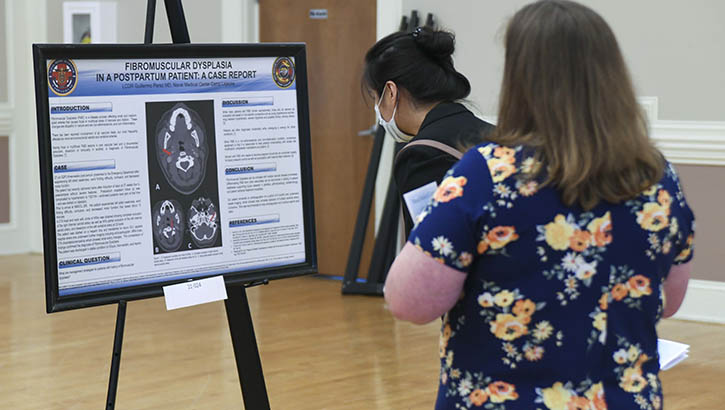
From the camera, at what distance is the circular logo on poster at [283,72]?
2250 mm

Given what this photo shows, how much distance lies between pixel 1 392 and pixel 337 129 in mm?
3248

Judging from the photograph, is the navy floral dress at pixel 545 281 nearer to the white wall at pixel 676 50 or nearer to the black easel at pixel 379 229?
the white wall at pixel 676 50

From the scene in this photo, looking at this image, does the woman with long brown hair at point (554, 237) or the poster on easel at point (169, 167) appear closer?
the woman with long brown hair at point (554, 237)

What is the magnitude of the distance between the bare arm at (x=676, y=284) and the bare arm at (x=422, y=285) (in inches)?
16.1

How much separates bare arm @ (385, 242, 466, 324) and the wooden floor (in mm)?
2292

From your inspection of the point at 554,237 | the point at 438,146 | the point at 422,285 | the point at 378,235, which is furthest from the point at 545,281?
the point at 378,235

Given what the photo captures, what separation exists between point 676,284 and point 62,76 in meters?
1.28

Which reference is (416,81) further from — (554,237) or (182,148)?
(554,237)

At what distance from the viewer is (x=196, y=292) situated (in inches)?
84.5

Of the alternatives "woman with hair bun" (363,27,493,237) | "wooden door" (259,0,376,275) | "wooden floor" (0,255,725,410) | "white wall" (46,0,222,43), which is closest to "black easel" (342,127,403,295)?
→ "wooden floor" (0,255,725,410)

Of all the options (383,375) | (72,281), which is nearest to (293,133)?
(72,281)

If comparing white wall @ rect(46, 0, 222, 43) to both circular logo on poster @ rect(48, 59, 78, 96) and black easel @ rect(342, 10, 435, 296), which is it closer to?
black easel @ rect(342, 10, 435, 296)

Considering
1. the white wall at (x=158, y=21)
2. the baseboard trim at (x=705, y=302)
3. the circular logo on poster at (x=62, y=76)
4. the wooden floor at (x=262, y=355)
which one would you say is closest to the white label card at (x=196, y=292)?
the circular logo on poster at (x=62, y=76)

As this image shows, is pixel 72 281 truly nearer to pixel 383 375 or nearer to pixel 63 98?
pixel 63 98
